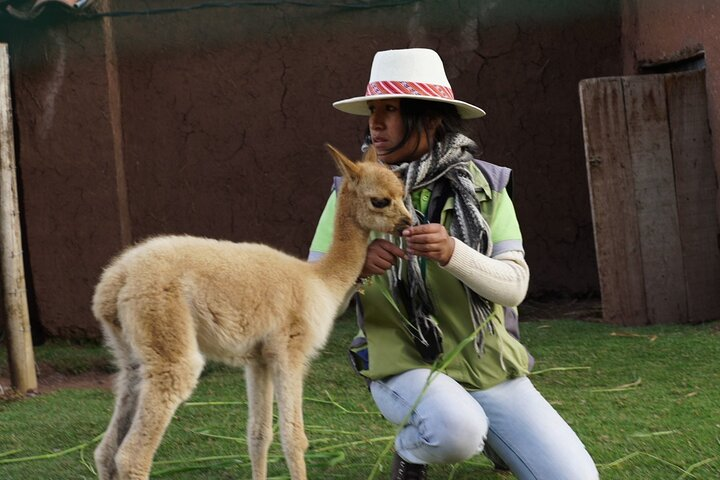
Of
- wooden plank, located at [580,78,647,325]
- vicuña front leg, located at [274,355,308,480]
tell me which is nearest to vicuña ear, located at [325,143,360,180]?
vicuña front leg, located at [274,355,308,480]

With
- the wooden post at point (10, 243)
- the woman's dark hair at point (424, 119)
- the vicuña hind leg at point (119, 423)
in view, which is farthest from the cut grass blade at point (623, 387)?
the wooden post at point (10, 243)

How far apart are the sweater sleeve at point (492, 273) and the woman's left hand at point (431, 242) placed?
4 centimetres

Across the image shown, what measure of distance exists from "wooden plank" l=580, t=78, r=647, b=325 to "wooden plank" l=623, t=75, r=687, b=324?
5 cm

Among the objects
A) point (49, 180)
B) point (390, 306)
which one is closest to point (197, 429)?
A: point (390, 306)

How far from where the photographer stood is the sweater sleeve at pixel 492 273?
3750 mm

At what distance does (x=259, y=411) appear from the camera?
395 centimetres

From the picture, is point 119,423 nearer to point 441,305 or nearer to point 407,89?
point 441,305

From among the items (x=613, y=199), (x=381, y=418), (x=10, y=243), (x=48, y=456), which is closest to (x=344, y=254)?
(x=381, y=418)

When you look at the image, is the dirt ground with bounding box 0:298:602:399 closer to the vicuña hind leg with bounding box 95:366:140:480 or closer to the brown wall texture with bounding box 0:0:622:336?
the brown wall texture with bounding box 0:0:622:336

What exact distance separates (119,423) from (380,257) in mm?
1032

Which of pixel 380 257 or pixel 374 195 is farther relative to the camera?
pixel 380 257

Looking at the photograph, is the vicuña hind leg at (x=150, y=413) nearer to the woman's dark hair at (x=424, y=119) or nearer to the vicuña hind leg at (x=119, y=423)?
the vicuña hind leg at (x=119, y=423)

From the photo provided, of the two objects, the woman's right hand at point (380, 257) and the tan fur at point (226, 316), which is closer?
the tan fur at point (226, 316)

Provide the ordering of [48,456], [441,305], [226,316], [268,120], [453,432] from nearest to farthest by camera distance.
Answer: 1. [226,316]
2. [453,432]
3. [441,305]
4. [48,456]
5. [268,120]
